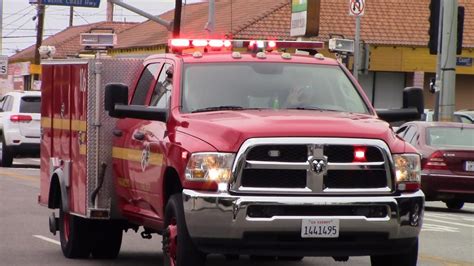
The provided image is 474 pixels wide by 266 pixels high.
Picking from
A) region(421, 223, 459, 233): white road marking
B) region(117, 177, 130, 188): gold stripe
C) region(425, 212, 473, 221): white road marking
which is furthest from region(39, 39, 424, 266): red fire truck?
region(425, 212, 473, 221): white road marking

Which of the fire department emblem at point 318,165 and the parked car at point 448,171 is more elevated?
the fire department emblem at point 318,165

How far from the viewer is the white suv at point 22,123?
30.8m

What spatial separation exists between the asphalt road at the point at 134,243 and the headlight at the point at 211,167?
10.4ft

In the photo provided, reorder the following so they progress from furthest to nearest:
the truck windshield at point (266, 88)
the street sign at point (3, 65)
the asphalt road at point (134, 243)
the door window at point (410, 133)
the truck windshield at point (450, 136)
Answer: the street sign at point (3, 65) → the door window at point (410, 133) → the truck windshield at point (450, 136) → the asphalt road at point (134, 243) → the truck windshield at point (266, 88)

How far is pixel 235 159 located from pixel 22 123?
72.4ft

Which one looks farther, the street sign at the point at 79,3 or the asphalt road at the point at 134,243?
the street sign at the point at 79,3

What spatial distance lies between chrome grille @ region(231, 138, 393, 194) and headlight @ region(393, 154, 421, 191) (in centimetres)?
11

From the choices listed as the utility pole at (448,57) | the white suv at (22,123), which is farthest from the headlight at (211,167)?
the white suv at (22,123)

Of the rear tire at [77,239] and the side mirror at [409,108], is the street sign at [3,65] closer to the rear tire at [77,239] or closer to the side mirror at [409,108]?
the rear tire at [77,239]

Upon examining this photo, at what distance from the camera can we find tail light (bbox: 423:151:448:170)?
20688 mm

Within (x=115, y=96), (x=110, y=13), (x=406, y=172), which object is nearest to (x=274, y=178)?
(x=406, y=172)

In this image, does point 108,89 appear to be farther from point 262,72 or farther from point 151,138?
point 262,72

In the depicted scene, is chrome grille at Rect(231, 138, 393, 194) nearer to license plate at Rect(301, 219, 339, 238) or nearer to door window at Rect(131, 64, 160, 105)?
license plate at Rect(301, 219, 339, 238)

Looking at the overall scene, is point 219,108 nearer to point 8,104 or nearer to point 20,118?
point 20,118
